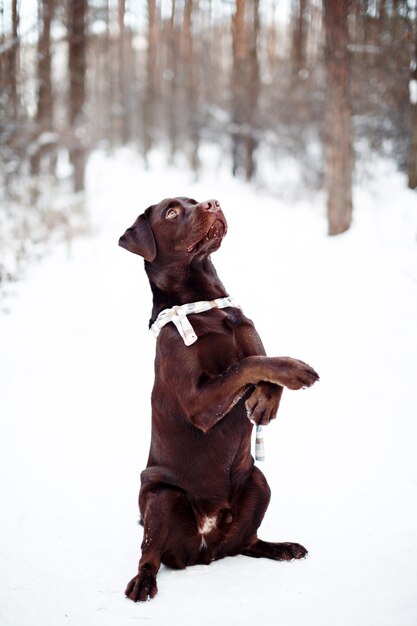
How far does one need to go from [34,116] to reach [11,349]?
8.65 meters

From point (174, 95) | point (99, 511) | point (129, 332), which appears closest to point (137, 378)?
point (129, 332)

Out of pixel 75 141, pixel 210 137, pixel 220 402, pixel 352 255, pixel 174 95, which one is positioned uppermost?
pixel 174 95

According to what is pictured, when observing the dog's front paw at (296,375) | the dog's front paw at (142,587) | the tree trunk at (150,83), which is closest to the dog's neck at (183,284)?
the dog's front paw at (296,375)

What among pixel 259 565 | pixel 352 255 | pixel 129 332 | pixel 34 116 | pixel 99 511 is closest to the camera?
pixel 259 565

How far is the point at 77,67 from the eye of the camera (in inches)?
588

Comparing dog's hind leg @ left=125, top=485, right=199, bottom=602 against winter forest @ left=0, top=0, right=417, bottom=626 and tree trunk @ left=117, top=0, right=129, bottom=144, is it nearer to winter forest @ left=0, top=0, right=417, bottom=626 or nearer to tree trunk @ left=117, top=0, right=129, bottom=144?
winter forest @ left=0, top=0, right=417, bottom=626

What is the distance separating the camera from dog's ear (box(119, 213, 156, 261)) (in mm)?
3029

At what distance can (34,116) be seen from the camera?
46.0 ft

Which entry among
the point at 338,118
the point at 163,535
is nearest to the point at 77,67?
the point at 338,118

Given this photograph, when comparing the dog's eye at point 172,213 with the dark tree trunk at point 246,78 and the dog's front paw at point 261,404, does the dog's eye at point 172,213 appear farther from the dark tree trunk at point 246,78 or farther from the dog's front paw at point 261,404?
the dark tree trunk at point 246,78

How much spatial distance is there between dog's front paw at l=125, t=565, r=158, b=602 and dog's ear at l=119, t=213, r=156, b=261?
1.41 metres

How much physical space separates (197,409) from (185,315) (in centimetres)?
43

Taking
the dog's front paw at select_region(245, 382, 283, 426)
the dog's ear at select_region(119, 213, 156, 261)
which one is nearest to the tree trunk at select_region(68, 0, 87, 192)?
the dog's ear at select_region(119, 213, 156, 261)

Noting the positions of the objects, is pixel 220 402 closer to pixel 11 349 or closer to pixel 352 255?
Result: pixel 11 349
